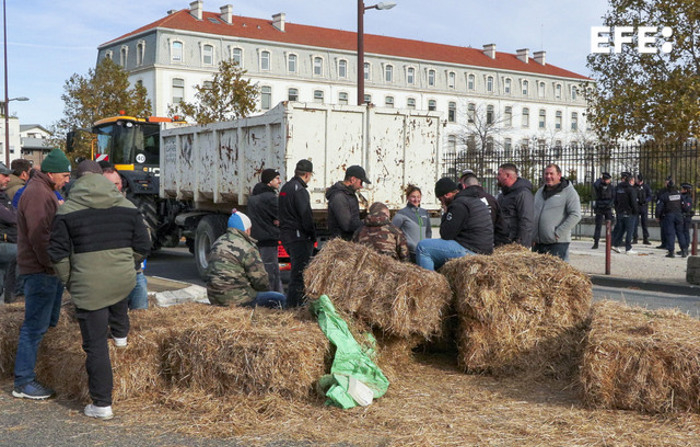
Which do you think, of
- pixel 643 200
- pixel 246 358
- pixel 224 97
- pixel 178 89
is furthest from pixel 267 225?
pixel 178 89

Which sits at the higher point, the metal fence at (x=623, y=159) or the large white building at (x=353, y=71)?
the large white building at (x=353, y=71)

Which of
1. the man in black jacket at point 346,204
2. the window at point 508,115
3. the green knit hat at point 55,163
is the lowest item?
the man in black jacket at point 346,204

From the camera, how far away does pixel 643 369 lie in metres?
5.25

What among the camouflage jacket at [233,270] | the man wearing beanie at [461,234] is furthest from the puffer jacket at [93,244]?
the man wearing beanie at [461,234]

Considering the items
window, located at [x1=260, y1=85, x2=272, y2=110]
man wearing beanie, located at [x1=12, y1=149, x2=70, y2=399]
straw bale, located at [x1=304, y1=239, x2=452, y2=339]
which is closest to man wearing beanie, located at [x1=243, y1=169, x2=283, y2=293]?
straw bale, located at [x1=304, y1=239, x2=452, y2=339]

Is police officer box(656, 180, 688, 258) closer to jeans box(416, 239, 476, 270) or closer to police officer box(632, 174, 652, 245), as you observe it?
police officer box(632, 174, 652, 245)

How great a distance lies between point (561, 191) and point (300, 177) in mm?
3229

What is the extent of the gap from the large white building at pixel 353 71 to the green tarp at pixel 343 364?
53.5 metres

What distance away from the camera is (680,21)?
71.7 feet

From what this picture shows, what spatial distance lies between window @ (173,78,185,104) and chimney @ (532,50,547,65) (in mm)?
44584

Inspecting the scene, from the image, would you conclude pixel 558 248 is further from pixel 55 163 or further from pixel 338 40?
pixel 338 40

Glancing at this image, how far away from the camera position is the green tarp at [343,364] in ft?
18.1

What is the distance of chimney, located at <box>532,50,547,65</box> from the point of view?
90.6 m

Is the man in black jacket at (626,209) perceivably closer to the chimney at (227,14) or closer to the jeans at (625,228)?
the jeans at (625,228)
